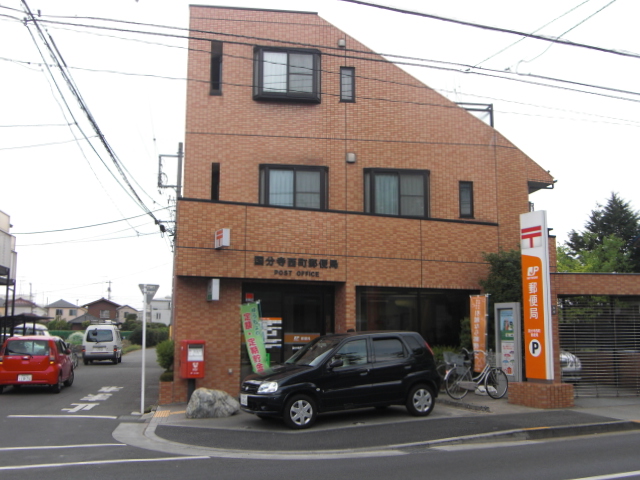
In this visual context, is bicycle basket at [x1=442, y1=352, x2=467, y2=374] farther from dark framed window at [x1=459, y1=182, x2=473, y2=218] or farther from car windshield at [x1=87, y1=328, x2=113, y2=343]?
car windshield at [x1=87, y1=328, x2=113, y2=343]

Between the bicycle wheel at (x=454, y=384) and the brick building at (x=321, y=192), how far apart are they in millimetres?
2342

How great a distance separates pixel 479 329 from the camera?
15648 millimetres

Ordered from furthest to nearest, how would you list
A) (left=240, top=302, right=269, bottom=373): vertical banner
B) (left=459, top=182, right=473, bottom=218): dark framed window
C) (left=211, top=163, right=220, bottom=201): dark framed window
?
(left=459, top=182, right=473, bottom=218): dark framed window < (left=211, top=163, right=220, bottom=201): dark framed window < (left=240, top=302, right=269, bottom=373): vertical banner

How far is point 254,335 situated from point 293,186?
182 inches

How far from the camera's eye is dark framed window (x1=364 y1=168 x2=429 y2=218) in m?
17.9

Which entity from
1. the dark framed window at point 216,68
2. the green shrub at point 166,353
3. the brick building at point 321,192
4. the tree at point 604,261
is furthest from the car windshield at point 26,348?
the tree at point 604,261

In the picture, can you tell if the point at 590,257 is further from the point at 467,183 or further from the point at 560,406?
the point at 560,406

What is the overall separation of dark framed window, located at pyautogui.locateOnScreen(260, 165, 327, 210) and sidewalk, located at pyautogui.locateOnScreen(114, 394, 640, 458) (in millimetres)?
6381

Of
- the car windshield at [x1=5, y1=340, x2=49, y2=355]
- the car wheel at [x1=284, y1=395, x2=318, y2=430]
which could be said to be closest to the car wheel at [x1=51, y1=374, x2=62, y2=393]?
the car windshield at [x1=5, y1=340, x2=49, y2=355]

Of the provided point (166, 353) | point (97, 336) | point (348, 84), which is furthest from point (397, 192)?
point (97, 336)

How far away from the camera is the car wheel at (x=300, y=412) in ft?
36.2

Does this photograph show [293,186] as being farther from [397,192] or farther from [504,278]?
[504,278]

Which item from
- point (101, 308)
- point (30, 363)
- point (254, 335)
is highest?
point (101, 308)

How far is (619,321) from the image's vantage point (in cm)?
1603
